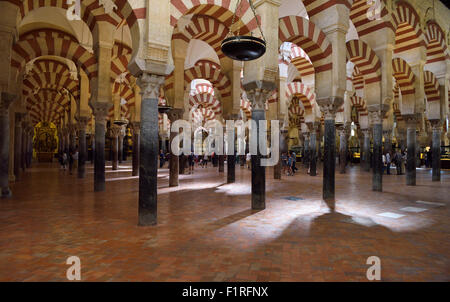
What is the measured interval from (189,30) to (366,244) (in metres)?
7.01

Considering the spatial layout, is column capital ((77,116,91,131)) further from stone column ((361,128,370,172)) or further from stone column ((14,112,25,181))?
stone column ((361,128,370,172))

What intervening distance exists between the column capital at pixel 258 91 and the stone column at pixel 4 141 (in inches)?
198

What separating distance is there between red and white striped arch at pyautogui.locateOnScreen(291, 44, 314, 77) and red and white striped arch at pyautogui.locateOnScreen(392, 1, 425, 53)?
2.82 m

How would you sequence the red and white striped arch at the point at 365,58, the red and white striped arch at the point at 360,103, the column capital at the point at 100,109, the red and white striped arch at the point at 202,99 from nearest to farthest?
the column capital at the point at 100,109 < the red and white striped arch at the point at 365,58 < the red and white striped arch at the point at 360,103 < the red and white striped arch at the point at 202,99

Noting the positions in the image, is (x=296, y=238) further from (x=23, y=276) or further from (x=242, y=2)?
(x=242, y=2)

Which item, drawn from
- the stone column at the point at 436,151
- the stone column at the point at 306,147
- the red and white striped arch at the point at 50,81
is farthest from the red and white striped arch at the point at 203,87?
→ the stone column at the point at 436,151

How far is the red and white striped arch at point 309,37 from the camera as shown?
6.03 meters

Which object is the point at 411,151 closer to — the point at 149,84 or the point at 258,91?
the point at 258,91

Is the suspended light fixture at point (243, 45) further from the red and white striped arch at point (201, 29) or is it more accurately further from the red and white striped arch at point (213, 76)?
the red and white striped arch at point (213, 76)

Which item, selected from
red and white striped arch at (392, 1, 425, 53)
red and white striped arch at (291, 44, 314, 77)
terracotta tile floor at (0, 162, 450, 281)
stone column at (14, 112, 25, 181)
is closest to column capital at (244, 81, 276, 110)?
terracotta tile floor at (0, 162, 450, 281)

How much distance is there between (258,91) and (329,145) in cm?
228

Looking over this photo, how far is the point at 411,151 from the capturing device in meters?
8.88

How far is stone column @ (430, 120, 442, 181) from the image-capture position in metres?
9.57

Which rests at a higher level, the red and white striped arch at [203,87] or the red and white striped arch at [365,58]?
the red and white striped arch at [203,87]
